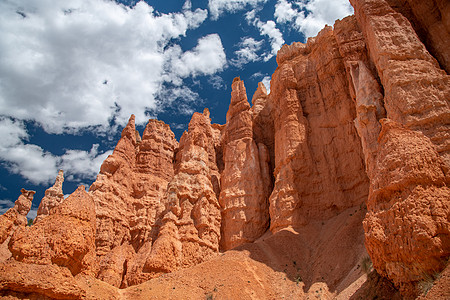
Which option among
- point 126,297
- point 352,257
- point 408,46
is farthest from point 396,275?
point 408,46

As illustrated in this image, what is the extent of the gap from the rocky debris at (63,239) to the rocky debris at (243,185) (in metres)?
15.6

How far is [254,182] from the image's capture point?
97.6 ft

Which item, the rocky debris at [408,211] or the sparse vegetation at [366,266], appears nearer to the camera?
the rocky debris at [408,211]

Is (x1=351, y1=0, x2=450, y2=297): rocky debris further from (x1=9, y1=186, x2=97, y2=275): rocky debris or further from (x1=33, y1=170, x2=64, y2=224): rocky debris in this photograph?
(x1=33, y1=170, x2=64, y2=224): rocky debris

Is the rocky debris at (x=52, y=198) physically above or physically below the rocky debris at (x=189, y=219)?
above

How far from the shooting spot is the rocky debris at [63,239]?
12008 millimetres

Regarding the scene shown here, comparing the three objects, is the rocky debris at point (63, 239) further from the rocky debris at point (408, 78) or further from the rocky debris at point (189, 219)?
the rocky debris at point (408, 78)

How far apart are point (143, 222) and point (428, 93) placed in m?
23.4

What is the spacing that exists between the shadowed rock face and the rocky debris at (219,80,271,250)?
12 centimetres

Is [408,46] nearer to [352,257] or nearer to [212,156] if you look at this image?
[352,257]

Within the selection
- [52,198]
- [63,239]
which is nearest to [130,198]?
[52,198]

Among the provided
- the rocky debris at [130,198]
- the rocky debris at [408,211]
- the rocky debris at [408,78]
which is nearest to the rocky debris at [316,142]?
the rocky debris at [408,78]

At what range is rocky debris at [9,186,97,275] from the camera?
12.0 m

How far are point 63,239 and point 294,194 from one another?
668 inches
